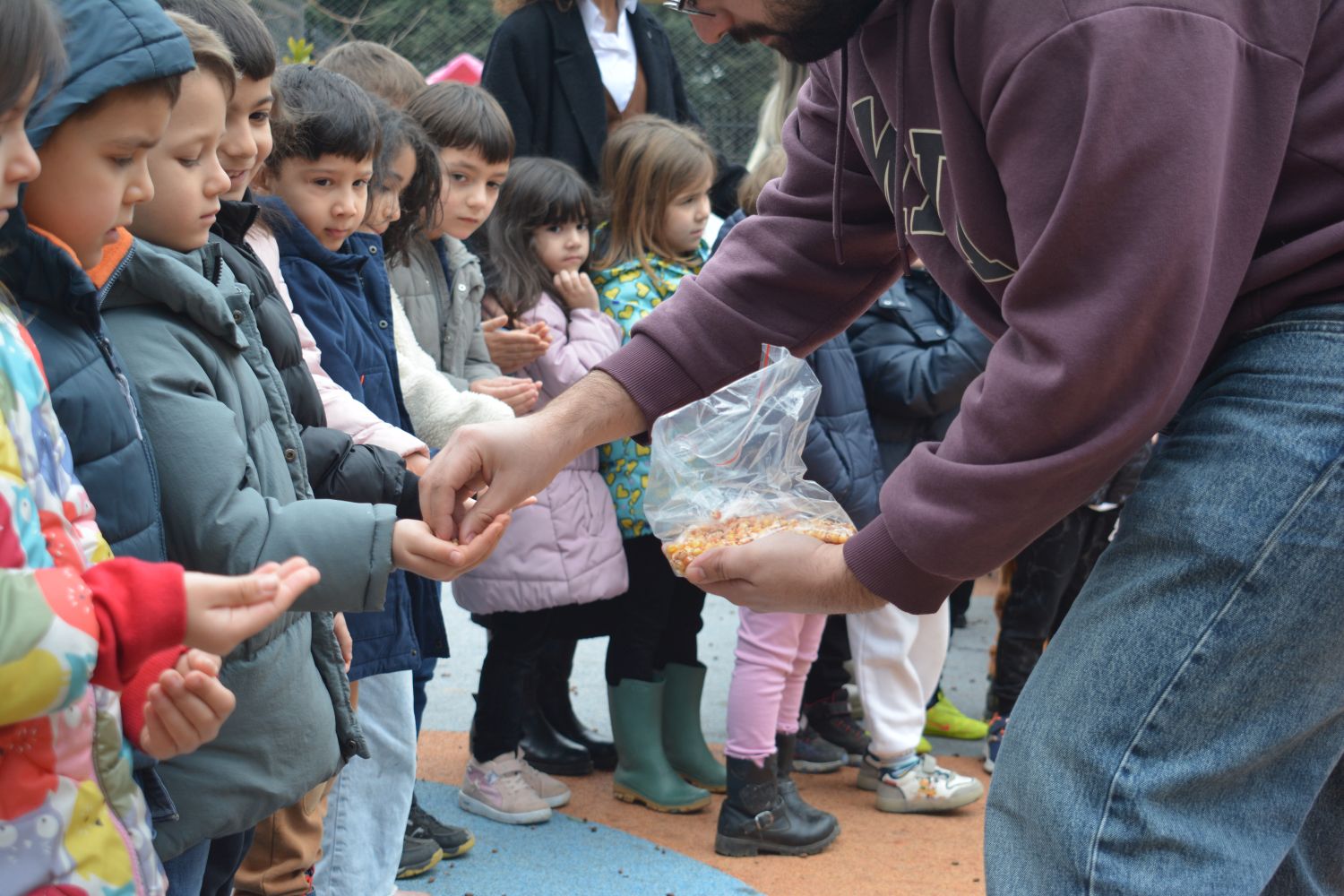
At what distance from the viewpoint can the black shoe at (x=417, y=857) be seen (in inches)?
129

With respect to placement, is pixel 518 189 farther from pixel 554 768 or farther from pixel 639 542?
pixel 554 768

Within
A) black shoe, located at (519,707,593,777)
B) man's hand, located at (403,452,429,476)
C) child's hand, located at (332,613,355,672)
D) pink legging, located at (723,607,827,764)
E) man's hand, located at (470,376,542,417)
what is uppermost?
man's hand, located at (403,452,429,476)

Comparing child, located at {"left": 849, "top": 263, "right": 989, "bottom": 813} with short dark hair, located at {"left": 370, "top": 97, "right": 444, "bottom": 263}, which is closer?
short dark hair, located at {"left": 370, "top": 97, "right": 444, "bottom": 263}

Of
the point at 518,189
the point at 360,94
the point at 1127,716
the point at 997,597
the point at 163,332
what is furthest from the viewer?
the point at 997,597

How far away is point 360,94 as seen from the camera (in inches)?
116

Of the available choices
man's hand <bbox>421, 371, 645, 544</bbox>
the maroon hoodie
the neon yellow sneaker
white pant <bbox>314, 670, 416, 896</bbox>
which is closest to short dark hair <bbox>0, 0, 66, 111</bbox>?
man's hand <bbox>421, 371, 645, 544</bbox>

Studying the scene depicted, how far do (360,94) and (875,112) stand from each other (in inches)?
54.7

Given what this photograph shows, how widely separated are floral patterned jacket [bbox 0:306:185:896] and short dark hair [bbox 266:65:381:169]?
138cm

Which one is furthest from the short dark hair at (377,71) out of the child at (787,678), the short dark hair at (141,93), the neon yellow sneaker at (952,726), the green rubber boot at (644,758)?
the neon yellow sneaker at (952,726)

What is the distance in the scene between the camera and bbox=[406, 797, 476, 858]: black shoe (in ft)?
11.2

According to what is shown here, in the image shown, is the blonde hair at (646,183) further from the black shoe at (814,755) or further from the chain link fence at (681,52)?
the chain link fence at (681,52)

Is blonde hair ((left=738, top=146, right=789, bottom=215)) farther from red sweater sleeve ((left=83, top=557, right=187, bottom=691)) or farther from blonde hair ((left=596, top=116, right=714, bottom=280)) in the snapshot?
red sweater sleeve ((left=83, top=557, right=187, bottom=691))

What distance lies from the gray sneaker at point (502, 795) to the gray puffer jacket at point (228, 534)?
66.9 inches

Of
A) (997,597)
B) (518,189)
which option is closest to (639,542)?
(518,189)
